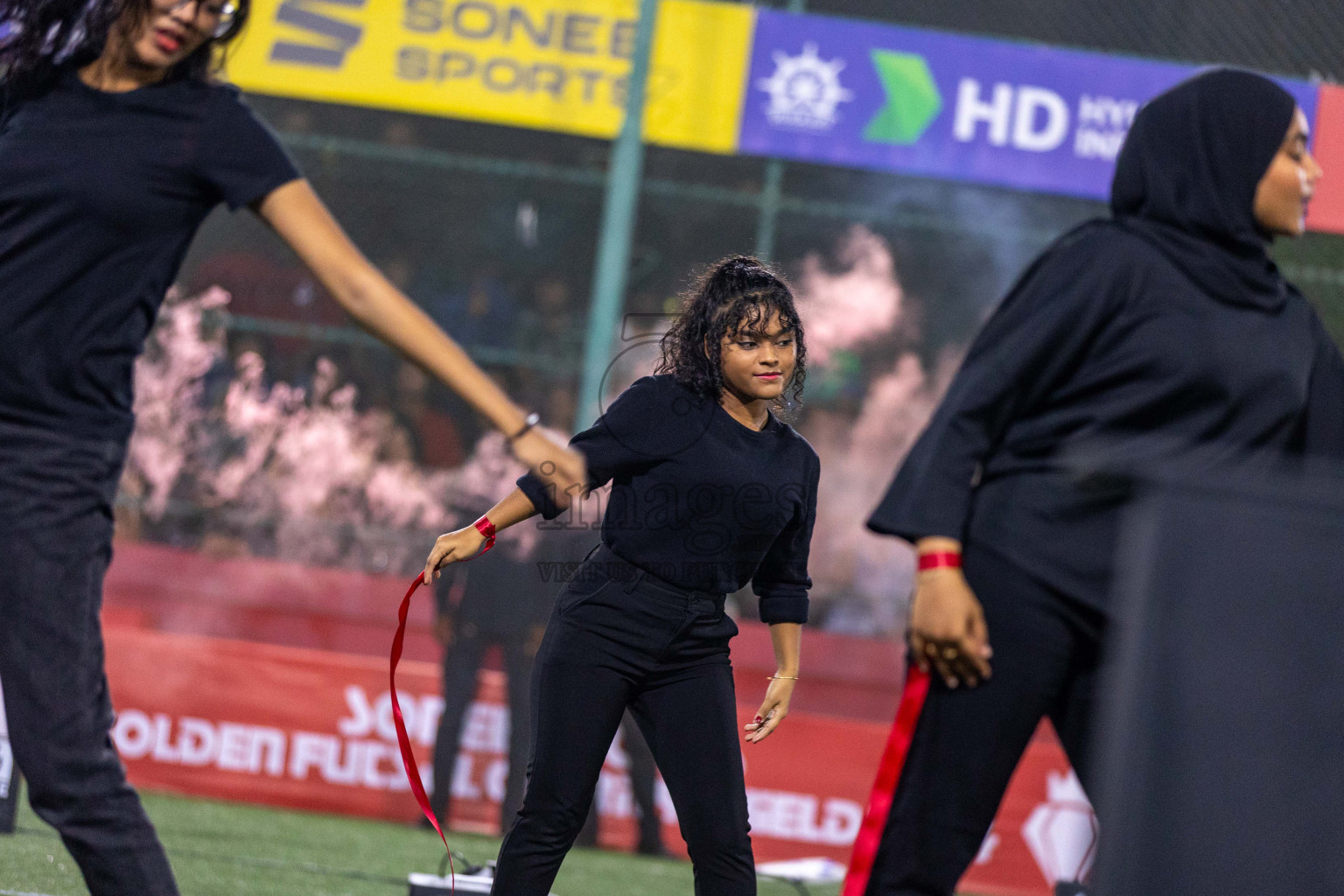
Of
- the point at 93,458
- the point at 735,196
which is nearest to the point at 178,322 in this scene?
the point at 735,196

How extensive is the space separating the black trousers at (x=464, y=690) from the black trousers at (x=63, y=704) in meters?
4.97

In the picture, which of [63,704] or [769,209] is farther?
[769,209]

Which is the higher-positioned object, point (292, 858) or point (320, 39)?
point (320, 39)

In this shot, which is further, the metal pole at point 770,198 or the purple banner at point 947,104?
the metal pole at point 770,198

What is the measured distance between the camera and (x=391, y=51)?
9.92 m

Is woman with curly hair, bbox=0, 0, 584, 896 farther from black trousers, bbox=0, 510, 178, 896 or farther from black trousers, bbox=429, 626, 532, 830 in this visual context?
black trousers, bbox=429, 626, 532, 830

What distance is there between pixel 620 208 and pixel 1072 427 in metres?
7.67

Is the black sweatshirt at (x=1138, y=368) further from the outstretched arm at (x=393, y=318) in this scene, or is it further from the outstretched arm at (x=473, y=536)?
the outstretched arm at (x=473, y=536)

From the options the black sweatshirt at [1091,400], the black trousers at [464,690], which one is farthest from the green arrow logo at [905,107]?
the black sweatshirt at [1091,400]

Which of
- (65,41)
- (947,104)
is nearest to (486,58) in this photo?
(947,104)

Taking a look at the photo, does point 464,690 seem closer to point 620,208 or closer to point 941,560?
point 620,208

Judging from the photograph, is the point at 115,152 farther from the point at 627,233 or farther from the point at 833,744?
the point at 627,233

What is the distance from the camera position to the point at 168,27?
2447 millimetres

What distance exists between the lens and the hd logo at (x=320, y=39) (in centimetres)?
988
